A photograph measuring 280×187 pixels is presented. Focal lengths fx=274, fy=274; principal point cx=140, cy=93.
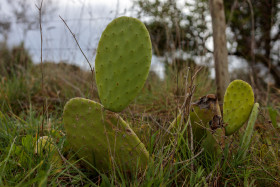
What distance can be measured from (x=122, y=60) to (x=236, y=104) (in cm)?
57

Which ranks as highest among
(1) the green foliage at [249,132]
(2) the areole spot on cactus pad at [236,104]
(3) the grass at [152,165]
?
(2) the areole spot on cactus pad at [236,104]

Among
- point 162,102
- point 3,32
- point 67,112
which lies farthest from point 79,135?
point 3,32

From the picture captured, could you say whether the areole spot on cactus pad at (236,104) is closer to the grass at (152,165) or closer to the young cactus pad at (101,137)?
the grass at (152,165)

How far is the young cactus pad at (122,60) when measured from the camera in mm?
986

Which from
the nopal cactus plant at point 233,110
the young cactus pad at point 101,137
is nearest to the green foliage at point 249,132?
the nopal cactus plant at point 233,110

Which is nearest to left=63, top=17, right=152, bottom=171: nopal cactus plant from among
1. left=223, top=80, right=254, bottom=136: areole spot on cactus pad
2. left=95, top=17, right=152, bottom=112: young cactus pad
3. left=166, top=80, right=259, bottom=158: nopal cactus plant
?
left=95, top=17, right=152, bottom=112: young cactus pad

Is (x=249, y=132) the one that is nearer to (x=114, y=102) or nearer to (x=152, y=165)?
(x=152, y=165)

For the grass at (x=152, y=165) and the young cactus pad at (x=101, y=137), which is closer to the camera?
the grass at (x=152, y=165)

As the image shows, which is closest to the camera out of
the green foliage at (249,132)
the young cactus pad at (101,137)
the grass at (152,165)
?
the grass at (152,165)

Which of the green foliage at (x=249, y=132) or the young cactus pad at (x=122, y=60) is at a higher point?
the young cactus pad at (x=122, y=60)

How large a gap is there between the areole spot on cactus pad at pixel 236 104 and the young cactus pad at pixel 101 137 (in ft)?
1.42

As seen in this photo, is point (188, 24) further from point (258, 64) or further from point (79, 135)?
point (79, 135)

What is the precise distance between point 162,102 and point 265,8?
3.48m

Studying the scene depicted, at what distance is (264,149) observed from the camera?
1295 millimetres
